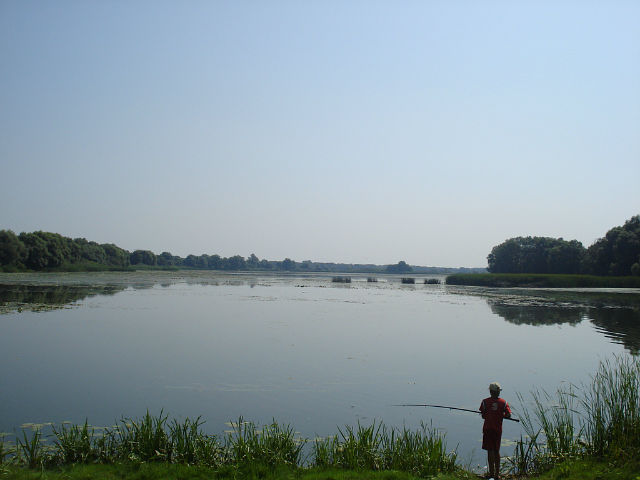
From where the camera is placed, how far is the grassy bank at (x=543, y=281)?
66625 mm

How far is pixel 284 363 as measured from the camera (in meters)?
16.8

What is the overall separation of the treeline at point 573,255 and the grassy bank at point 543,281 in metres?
2.77

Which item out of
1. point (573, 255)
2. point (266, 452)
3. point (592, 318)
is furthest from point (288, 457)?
point (573, 255)

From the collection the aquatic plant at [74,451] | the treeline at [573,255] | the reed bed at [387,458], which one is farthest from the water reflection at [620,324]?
the treeline at [573,255]

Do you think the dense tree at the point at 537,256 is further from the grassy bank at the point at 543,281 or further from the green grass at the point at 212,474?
the green grass at the point at 212,474

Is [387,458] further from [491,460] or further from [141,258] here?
[141,258]

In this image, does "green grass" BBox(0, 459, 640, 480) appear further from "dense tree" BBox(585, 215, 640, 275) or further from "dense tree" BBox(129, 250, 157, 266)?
"dense tree" BBox(129, 250, 157, 266)

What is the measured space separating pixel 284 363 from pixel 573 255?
316 feet

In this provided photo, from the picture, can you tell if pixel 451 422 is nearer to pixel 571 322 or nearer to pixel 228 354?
pixel 228 354

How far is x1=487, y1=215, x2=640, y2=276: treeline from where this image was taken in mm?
71250

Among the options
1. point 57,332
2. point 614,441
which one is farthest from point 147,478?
point 57,332

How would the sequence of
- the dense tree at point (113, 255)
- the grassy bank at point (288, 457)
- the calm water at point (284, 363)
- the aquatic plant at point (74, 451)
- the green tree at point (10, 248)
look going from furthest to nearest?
the dense tree at point (113, 255) → the green tree at point (10, 248) → the calm water at point (284, 363) → the aquatic plant at point (74, 451) → the grassy bank at point (288, 457)

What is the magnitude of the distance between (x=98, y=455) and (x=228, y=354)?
10.2 metres

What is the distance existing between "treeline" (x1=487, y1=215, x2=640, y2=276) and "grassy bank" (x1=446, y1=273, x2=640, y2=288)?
2.77 metres
